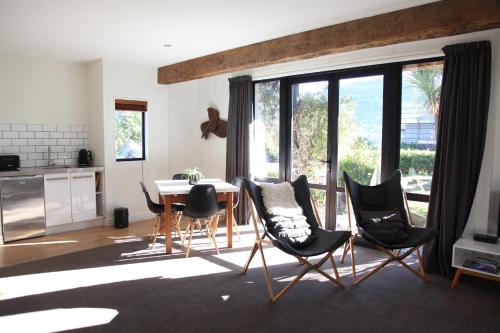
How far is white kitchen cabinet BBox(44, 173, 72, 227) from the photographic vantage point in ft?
17.0

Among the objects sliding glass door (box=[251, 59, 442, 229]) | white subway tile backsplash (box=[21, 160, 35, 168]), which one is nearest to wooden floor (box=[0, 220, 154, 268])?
white subway tile backsplash (box=[21, 160, 35, 168])

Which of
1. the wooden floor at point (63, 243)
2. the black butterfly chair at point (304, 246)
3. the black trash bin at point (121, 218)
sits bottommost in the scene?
the wooden floor at point (63, 243)

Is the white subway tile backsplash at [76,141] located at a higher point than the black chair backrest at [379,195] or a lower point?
higher

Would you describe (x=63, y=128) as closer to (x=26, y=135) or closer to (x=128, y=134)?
(x=26, y=135)

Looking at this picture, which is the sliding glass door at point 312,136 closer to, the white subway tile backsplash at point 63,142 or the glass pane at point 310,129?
the glass pane at point 310,129

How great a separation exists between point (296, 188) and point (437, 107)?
1748mm

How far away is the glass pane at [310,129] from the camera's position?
502 cm

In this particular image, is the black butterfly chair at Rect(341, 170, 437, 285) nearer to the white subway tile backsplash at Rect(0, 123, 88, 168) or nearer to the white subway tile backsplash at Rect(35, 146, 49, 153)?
the white subway tile backsplash at Rect(0, 123, 88, 168)

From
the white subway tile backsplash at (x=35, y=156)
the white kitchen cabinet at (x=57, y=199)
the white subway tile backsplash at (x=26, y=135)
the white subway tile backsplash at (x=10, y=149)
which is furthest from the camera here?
the white subway tile backsplash at (x=35, y=156)

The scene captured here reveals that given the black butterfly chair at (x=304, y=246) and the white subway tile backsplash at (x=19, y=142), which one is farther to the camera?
the white subway tile backsplash at (x=19, y=142)

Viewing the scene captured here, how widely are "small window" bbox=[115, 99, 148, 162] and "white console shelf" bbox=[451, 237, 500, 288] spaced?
4783mm

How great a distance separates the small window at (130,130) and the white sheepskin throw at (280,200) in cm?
308

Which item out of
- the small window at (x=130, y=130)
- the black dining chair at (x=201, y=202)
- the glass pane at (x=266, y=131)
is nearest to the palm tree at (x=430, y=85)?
the glass pane at (x=266, y=131)

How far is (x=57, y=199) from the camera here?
17.3ft
